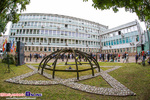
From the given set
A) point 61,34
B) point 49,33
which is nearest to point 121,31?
point 61,34

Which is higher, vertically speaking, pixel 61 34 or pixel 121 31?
pixel 121 31

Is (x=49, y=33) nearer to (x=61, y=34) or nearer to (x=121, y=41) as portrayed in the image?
(x=61, y=34)

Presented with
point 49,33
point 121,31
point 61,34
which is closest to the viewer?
point 49,33

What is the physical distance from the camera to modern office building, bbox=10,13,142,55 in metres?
38.4

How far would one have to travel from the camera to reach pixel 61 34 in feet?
140

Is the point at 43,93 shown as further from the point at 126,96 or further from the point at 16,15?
the point at 16,15

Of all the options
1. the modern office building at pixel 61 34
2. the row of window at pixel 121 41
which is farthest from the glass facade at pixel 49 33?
the row of window at pixel 121 41

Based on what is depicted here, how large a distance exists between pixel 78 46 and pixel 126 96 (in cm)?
4115

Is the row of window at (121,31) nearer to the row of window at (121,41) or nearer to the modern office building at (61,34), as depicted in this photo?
the modern office building at (61,34)

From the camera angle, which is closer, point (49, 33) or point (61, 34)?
point (49, 33)

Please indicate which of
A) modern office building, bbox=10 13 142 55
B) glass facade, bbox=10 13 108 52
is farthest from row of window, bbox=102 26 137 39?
glass facade, bbox=10 13 108 52

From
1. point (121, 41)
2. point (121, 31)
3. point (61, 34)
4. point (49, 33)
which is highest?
point (121, 31)

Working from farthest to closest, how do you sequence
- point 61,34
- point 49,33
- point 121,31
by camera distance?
point 61,34, point 121,31, point 49,33

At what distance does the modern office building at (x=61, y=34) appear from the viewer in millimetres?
38375
